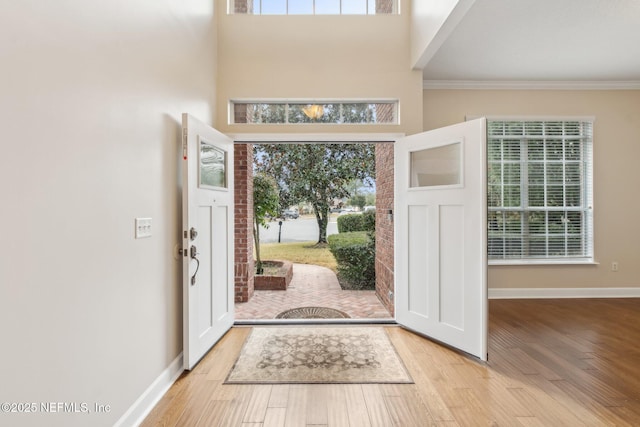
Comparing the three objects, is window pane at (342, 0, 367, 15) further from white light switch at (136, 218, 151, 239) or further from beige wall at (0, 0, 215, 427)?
white light switch at (136, 218, 151, 239)

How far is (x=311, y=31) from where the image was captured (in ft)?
11.2

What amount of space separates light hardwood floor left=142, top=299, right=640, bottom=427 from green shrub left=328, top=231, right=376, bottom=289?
2661mm

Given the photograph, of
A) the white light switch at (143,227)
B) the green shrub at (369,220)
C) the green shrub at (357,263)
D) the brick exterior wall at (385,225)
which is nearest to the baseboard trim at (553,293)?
the brick exterior wall at (385,225)

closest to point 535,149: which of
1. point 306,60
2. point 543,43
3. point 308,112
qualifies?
point 543,43

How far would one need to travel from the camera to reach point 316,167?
7.64 metres

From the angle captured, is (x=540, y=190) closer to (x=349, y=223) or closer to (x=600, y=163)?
(x=600, y=163)

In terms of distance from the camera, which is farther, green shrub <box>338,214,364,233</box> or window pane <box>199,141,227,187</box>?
green shrub <box>338,214,364,233</box>

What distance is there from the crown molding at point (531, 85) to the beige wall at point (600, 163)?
0.19 feet

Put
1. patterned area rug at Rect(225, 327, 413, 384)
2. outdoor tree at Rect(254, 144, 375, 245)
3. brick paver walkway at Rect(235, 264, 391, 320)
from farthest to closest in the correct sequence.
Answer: outdoor tree at Rect(254, 144, 375, 245), brick paver walkway at Rect(235, 264, 391, 320), patterned area rug at Rect(225, 327, 413, 384)

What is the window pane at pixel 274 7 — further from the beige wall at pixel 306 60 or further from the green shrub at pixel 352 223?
the green shrub at pixel 352 223

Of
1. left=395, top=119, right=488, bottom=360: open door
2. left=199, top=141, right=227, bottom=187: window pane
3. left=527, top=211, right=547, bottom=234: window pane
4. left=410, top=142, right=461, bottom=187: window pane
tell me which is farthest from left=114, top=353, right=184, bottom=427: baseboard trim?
left=527, top=211, right=547, bottom=234: window pane

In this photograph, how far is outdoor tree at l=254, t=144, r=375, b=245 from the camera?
758 cm

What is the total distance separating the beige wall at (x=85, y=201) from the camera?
46.5 inches

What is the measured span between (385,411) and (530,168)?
3790 millimetres
